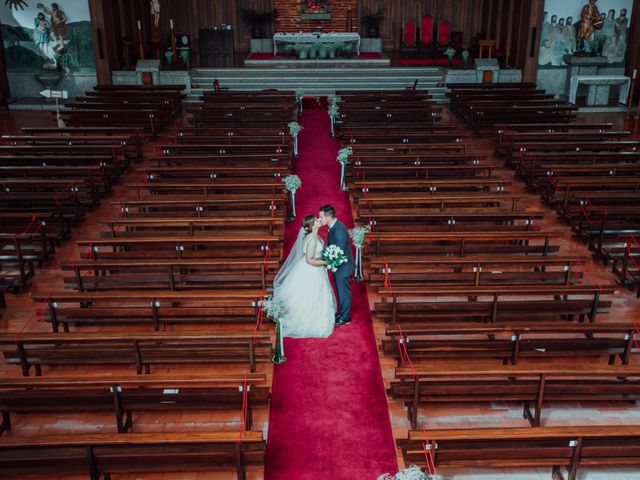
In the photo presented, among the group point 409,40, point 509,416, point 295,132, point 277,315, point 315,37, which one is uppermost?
point 315,37

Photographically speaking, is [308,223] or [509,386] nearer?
[509,386]

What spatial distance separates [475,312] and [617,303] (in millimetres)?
2208

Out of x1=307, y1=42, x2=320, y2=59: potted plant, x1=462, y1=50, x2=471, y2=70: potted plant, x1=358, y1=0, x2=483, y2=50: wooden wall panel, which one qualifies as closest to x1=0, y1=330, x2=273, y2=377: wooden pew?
x1=462, y1=50, x2=471, y2=70: potted plant

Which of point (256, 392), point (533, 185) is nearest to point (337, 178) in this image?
point (533, 185)

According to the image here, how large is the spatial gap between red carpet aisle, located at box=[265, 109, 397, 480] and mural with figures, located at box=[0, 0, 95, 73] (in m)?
15.2

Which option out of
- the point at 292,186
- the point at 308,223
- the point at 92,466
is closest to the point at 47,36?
the point at 292,186

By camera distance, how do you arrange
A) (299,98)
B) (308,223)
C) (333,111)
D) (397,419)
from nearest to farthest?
1. (397,419)
2. (308,223)
3. (333,111)
4. (299,98)

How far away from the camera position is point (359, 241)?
24.1 feet

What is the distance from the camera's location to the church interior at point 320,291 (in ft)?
15.6

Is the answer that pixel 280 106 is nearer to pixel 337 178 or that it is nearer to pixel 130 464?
pixel 337 178

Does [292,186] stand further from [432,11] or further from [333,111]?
[432,11]

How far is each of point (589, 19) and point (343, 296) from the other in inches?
620

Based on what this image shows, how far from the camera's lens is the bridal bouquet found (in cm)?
642

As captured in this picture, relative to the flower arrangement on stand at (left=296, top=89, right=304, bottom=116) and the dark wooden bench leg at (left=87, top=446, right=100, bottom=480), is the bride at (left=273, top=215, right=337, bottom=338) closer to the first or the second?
the dark wooden bench leg at (left=87, top=446, right=100, bottom=480)
